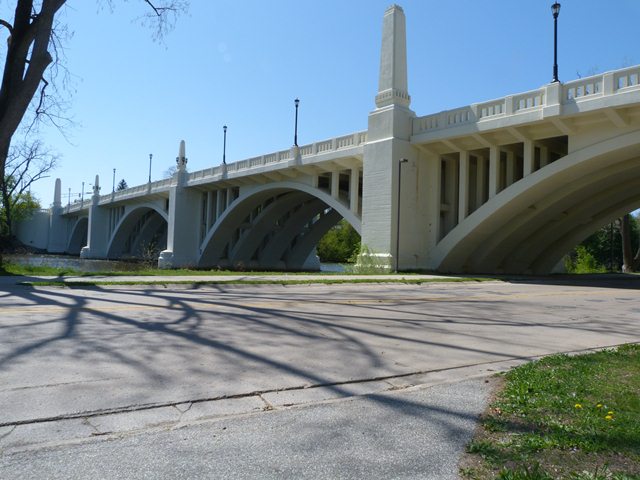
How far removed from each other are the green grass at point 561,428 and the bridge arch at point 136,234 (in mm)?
59909

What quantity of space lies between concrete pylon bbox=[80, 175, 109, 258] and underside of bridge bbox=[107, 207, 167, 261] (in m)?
2.72

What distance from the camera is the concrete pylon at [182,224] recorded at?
44688 millimetres

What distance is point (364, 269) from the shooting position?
24.6 m

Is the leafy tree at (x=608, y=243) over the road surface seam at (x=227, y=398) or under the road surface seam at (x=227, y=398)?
over

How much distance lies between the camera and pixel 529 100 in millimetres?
20828

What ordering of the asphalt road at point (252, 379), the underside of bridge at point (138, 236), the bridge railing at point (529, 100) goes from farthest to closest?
the underside of bridge at point (138, 236) < the bridge railing at point (529, 100) < the asphalt road at point (252, 379)

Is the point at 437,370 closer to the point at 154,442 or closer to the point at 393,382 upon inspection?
the point at 393,382

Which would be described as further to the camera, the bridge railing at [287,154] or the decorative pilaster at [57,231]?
the decorative pilaster at [57,231]

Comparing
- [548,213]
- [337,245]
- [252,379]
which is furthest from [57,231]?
[252,379]

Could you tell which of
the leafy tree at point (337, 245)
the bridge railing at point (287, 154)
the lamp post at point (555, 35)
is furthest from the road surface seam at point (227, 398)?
the leafy tree at point (337, 245)

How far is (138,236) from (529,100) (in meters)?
54.4

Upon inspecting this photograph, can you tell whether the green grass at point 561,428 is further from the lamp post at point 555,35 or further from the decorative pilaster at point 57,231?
the decorative pilaster at point 57,231

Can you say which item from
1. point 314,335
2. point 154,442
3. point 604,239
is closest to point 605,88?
point 314,335

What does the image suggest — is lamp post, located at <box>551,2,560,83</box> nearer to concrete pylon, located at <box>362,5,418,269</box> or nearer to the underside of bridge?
concrete pylon, located at <box>362,5,418,269</box>
